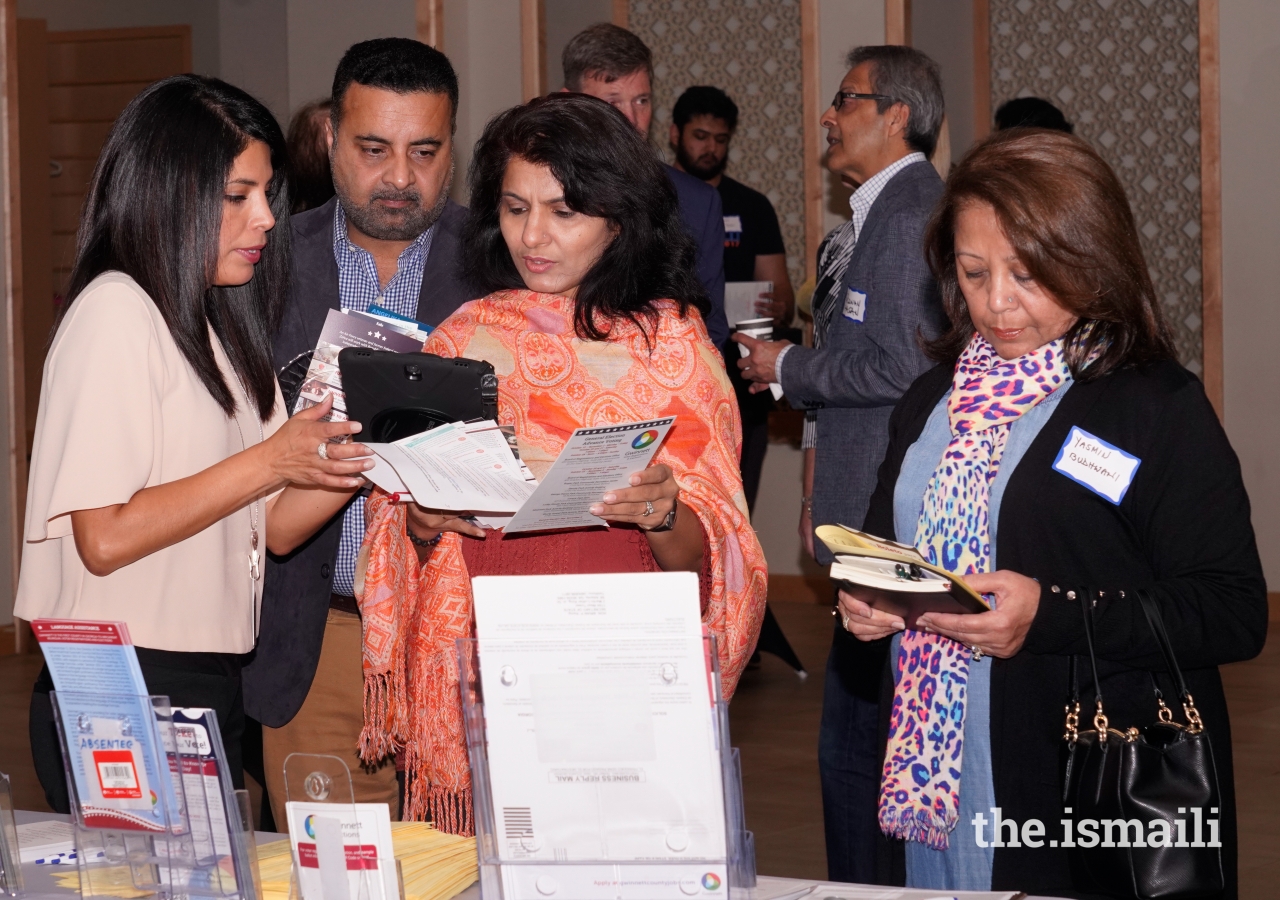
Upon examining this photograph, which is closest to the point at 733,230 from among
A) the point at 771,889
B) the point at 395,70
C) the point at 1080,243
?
the point at 395,70

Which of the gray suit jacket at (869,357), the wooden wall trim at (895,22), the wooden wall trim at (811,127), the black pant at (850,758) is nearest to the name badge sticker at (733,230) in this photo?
the wooden wall trim at (811,127)

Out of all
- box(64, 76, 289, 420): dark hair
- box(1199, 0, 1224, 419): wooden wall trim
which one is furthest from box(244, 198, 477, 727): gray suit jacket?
box(1199, 0, 1224, 419): wooden wall trim

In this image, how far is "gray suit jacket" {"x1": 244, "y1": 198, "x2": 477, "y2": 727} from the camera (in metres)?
2.55

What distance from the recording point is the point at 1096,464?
1.93m

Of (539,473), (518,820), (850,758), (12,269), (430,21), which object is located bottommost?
(850,758)

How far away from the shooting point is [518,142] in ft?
7.54

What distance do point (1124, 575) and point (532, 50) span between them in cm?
571

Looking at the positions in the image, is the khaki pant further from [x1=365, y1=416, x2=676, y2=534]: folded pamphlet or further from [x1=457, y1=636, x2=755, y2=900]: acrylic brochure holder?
[x1=457, y1=636, x2=755, y2=900]: acrylic brochure holder

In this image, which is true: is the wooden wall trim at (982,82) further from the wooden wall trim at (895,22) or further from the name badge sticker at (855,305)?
the name badge sticker at (855,305)

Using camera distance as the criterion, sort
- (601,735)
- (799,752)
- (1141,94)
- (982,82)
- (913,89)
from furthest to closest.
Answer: (982,82), (1141,94), (799,752), (913,89), (601,735)

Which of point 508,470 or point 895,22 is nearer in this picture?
point 508,470

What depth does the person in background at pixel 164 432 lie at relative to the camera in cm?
192

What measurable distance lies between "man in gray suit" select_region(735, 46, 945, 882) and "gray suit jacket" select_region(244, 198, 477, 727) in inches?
40.1

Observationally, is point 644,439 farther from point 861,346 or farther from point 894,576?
point 861,346
